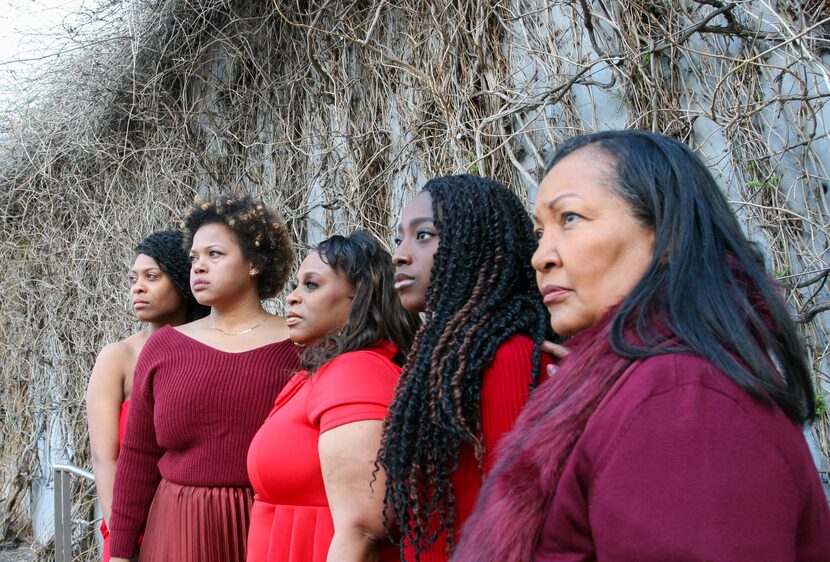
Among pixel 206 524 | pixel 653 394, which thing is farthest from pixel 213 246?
pixel 653 394

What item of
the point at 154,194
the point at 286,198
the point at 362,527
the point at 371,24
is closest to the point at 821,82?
the point at 362,527

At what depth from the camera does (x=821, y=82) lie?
6.89 feet

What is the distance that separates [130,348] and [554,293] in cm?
238

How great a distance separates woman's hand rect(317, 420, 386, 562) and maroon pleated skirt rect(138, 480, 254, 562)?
772 millimetres

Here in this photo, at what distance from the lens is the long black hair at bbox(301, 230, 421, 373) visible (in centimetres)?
203

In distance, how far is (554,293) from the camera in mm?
1170

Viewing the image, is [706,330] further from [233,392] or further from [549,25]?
[549,25]

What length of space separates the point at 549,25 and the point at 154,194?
322cm

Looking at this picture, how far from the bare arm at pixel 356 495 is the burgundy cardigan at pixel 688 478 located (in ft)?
2.58

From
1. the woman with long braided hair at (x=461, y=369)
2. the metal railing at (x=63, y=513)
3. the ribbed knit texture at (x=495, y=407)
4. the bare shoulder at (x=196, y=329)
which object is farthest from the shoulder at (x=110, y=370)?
the ribbed knit texture at (x=495, y=407)

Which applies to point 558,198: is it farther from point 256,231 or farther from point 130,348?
point 130,348

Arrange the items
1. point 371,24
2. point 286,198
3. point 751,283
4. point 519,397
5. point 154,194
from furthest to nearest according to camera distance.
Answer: point 154,194, point 286,198, point 371,24, point 519,397, point 751,283

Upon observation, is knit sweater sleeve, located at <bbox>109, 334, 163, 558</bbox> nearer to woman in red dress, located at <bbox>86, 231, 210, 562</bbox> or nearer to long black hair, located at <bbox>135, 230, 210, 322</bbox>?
woman in red dress, located at <bbox>86, 231, 210, 562</bbox>

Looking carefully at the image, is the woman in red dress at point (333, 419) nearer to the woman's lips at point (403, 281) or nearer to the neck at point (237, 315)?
the woman's lips at point (403, 281)
